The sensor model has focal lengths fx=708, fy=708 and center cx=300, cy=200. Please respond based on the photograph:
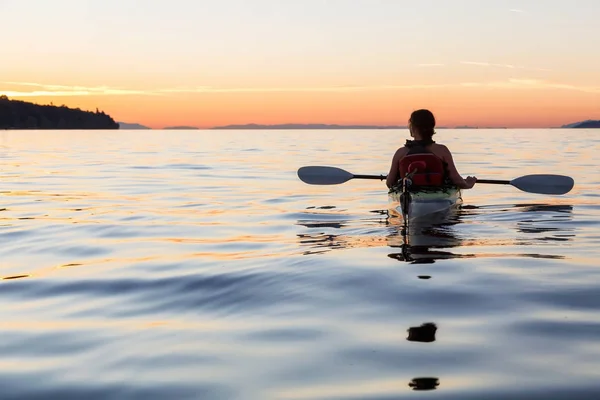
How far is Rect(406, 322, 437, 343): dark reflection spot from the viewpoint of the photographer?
185 inches

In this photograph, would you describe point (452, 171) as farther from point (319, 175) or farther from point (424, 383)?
point (424, 383)

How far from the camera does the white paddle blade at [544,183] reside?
12844 millimetres

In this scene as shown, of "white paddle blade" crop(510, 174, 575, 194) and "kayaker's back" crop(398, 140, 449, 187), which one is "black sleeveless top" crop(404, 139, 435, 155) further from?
"white paddle blade" crop(510, 174, 575, 194)

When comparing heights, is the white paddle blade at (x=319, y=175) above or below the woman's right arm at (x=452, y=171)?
below

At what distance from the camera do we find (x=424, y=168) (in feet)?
34.4

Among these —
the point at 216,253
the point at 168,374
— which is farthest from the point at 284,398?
the point at 216,253

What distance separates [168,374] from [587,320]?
3.02m

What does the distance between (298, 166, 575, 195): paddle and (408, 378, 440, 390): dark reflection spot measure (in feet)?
28.5

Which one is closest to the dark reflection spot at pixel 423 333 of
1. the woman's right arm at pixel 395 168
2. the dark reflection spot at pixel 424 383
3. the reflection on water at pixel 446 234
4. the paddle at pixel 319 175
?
the dark reflection spot at pixel 424 383

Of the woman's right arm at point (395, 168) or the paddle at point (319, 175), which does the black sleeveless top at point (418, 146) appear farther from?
the paddle at point (319, 175)

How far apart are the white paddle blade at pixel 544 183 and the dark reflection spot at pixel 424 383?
9.57 metres

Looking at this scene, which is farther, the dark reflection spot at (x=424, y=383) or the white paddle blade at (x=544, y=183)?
the white paddle blade at (x=544, y=183)

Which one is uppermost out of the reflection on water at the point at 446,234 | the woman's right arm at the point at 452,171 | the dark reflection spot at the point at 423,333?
the woman's right arm at the point at 452,171

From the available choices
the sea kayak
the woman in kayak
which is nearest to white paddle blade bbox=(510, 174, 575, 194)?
Answer: the sea kayak
